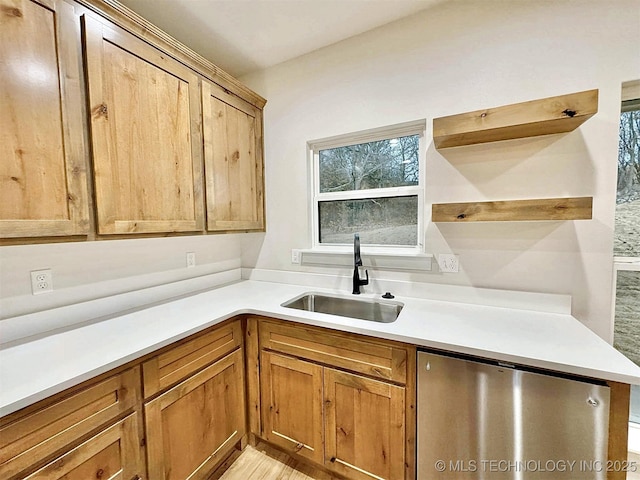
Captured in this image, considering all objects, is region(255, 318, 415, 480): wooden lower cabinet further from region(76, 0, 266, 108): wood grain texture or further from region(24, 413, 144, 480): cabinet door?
region(76, 0, 266, 108): wood grain texture

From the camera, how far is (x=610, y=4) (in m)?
1.24

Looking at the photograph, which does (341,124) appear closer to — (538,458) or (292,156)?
(292,156)

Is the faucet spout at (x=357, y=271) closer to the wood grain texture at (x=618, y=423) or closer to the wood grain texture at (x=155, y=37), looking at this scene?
the wood grain texture at (x=618, y=423)

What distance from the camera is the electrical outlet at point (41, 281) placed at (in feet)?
4.00

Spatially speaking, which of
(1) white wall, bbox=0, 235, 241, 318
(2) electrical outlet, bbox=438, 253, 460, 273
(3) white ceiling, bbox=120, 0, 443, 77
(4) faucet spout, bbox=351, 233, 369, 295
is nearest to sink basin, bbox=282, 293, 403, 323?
(4) faucet spout, bbox=351, 233, 369, 295

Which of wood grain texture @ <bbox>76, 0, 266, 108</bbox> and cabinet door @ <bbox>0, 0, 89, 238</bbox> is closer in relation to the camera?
cabinet door @ <bbox>0, 0, 89, 238</bbox>

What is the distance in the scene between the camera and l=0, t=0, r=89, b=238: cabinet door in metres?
0.92

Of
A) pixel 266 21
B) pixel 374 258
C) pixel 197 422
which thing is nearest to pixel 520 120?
pixel 374 258

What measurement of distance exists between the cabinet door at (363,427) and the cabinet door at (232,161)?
1.19 m

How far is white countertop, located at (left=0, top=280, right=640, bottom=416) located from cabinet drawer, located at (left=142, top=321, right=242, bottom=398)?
0.29ft

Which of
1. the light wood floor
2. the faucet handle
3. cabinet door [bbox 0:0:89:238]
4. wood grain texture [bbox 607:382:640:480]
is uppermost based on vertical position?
cabinet door [bbox 0:0:89:238]

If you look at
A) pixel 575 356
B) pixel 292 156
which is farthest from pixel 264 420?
pixel 292 156

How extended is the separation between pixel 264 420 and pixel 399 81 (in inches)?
88.6

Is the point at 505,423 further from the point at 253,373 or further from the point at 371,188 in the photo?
the point at 371,188
